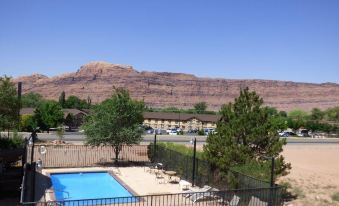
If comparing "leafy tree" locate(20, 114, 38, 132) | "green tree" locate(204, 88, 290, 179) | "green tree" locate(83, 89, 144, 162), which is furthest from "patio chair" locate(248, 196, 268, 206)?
"leafy tree" locate(20, 114, 38, 132)

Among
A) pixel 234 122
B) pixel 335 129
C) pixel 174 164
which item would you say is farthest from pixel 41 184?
pixel 335 129

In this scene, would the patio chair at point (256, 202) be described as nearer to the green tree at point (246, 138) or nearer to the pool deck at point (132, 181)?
the green tree at point (246, 138)

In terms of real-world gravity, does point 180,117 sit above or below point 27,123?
below

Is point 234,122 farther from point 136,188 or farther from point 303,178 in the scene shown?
point 303,178

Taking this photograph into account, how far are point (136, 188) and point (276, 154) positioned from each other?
799 centimetres

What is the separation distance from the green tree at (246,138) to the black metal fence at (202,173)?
77 centimetres

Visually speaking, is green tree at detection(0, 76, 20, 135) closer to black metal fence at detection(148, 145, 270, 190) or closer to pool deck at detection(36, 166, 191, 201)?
pool deck at detection(36, 166, 191, 201)

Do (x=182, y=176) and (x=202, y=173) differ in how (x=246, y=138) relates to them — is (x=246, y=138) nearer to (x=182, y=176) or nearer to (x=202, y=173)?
(x=202, y=173)

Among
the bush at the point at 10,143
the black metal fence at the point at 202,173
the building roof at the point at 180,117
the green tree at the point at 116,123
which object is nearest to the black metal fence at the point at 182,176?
the black metal fence at the point at 202,173

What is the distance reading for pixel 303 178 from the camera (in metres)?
26.6

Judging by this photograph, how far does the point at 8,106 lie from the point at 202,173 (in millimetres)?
18936

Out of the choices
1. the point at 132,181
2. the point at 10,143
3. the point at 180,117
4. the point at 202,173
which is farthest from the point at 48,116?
the point at 180,117

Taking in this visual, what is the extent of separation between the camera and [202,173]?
21922 millimetres

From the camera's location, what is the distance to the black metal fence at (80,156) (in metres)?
28.2
